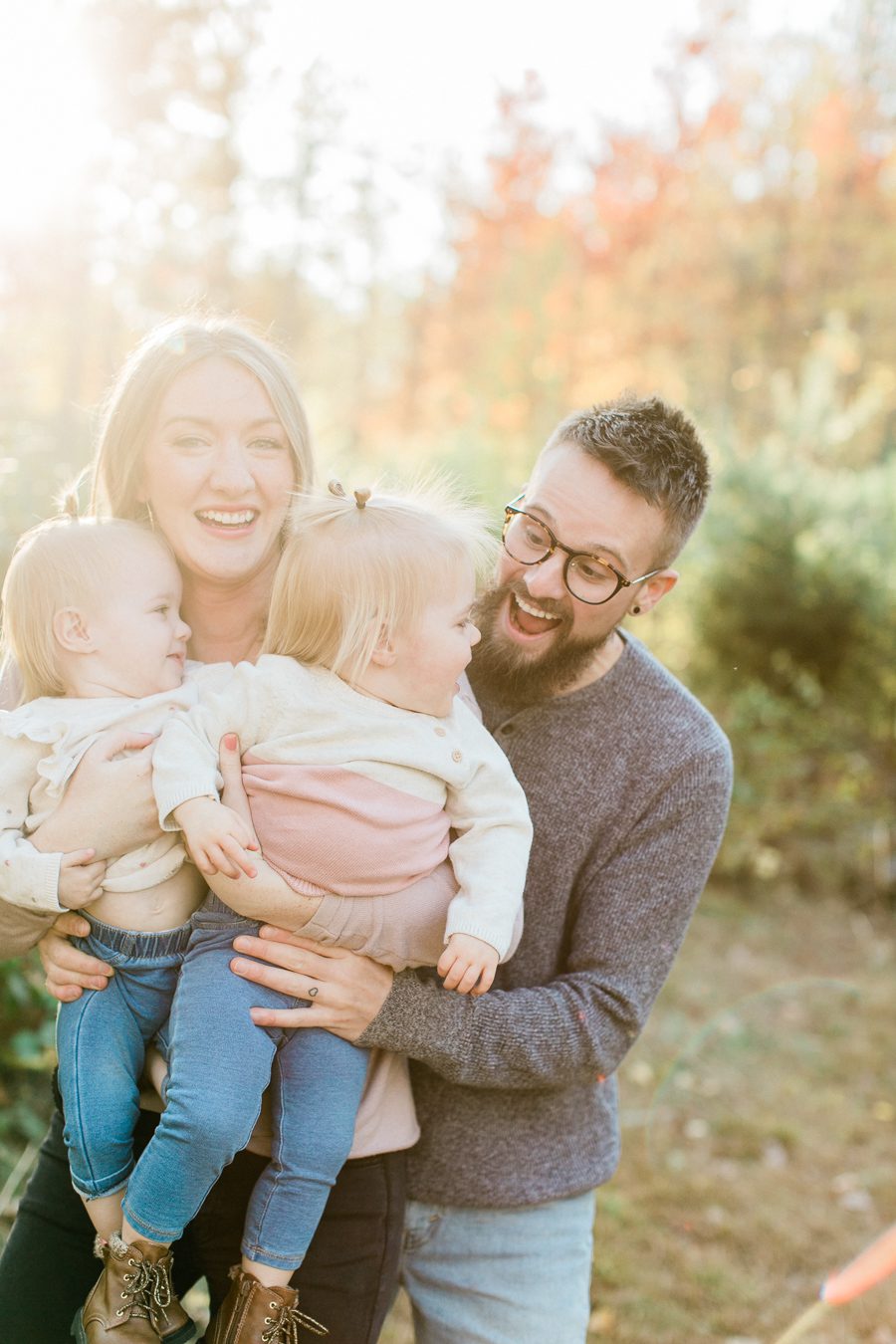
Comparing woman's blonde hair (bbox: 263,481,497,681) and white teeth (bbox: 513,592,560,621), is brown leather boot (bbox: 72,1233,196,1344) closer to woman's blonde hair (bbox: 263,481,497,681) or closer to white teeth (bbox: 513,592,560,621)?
woman's blonde hair (bbox: 263,481,497,681)

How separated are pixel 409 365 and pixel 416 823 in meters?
25.6

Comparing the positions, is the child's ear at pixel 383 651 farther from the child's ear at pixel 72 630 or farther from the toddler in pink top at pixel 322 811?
the child's ear at pixel 72 630

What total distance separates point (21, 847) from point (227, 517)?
2.61 ft

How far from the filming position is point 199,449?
2.52 m

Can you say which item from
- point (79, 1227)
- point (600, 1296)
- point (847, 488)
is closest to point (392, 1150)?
point (79, 1227)

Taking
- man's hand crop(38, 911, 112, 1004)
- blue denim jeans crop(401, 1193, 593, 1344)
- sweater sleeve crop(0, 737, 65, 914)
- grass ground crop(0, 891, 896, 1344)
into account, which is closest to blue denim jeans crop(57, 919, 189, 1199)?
man's hand crop(38, 911, 112, 1004)

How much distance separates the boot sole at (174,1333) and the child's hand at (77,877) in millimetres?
714

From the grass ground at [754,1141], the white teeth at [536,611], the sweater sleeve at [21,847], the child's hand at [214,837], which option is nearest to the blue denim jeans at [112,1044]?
the sweater sleeve at [21,847]

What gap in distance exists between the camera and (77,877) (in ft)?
7.02

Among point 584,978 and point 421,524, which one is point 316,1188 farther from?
point 421,524

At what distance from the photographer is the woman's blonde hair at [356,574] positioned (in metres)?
2.23

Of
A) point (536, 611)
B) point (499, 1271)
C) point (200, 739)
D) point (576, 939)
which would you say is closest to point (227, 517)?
point (200, 739)

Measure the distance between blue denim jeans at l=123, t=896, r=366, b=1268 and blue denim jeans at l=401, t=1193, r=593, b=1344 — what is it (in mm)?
506

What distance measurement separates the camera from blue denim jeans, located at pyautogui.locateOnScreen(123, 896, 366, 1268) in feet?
6.59
